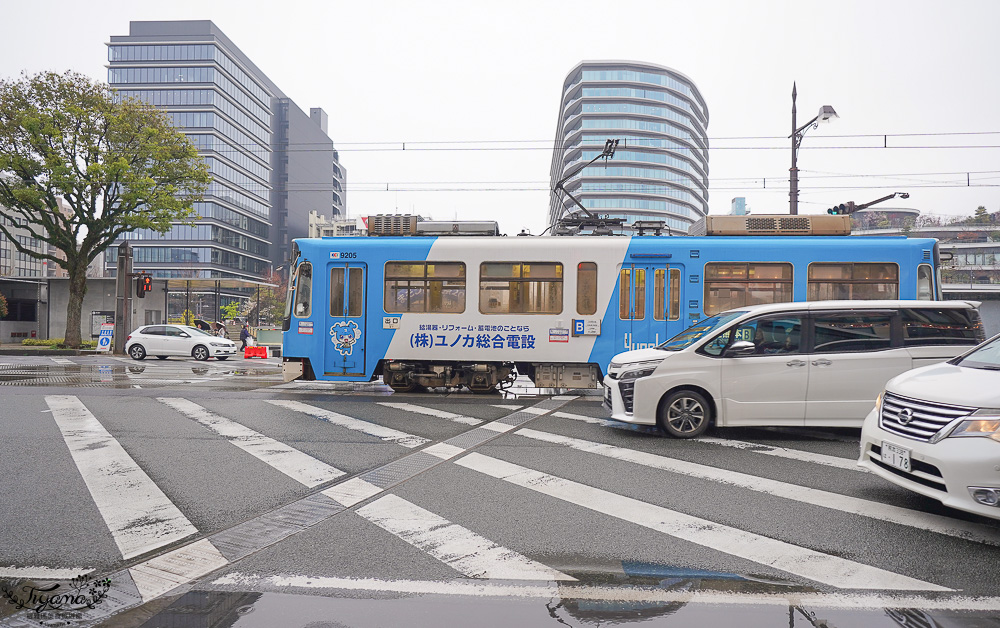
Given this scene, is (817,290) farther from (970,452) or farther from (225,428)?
(225,428)

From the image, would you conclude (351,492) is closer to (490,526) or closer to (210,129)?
(490,526)

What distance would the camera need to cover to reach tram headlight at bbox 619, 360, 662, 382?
8.66 meters

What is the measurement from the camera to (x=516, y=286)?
13.4 m

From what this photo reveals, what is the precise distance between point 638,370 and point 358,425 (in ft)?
13.7

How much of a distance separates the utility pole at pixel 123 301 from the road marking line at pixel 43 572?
28775 mm

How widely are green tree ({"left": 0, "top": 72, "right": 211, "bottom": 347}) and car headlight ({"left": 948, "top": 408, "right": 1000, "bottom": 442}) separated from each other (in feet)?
101

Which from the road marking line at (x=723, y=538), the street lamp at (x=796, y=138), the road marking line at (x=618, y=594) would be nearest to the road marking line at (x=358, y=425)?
the road marking line at (x=723, y=538)

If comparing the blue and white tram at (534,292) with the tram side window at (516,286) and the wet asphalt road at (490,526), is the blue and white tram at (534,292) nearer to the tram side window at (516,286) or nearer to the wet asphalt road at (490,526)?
the tram side window at (516,286)

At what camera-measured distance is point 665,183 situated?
90188mm

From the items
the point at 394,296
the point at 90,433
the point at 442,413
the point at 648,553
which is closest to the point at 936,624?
the point at 648,553

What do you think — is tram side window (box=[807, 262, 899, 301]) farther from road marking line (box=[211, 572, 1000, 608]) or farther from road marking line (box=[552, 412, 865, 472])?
road marking line (box=[211, 572, 1000, 608])

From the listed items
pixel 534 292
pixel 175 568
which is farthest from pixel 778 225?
pixel 175 568

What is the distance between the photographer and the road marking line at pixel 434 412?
10.2 meters

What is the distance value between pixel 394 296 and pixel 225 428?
506 cm
